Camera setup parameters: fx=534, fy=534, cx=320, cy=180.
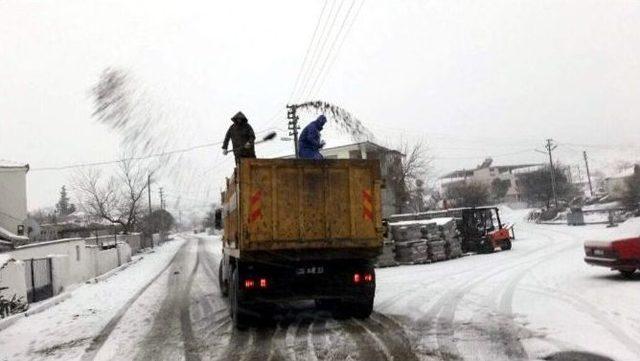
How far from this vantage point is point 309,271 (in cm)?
854

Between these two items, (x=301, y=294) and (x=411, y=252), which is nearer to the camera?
(x=301, y=294)

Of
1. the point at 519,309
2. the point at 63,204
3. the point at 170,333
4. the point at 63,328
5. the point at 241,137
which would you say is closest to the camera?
the point at 170,333

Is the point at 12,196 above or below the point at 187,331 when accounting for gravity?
above

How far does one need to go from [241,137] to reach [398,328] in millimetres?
→ 4745

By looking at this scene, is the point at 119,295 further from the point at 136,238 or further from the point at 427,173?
the point at 427,173

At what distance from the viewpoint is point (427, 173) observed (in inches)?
2202

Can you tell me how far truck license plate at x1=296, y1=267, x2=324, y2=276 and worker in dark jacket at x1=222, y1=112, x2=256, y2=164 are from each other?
290 cm

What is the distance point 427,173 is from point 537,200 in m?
32.2

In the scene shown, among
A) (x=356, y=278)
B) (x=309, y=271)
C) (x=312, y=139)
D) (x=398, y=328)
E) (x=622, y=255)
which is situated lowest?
(x=398, y=328)

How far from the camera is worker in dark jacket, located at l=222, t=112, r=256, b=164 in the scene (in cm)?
1038

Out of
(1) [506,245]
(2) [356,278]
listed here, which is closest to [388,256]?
(1) [506,245]

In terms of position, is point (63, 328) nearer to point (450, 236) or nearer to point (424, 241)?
point (424, 241)

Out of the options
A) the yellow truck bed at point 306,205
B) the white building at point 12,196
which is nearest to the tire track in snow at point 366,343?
the yellow truck bed at point 306,205

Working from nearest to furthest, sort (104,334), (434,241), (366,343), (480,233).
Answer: (366,343)
(104,334)
(434,241)
(480,233)
